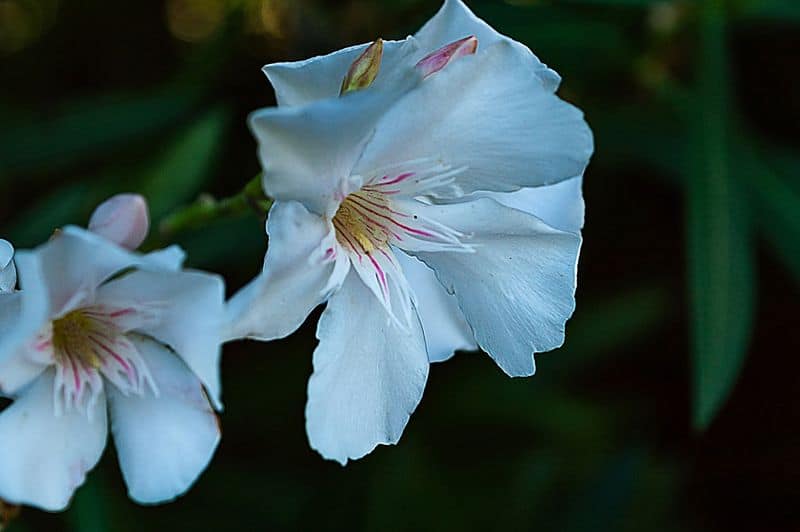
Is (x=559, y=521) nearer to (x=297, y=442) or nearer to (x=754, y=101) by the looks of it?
(x=297, y=442)

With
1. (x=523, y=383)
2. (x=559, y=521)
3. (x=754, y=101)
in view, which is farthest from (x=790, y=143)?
(x=559, y=521)

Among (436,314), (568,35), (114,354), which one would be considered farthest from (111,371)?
(568,35)

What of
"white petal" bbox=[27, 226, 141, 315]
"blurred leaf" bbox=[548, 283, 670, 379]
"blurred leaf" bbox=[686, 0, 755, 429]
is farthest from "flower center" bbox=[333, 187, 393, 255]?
"blurred leaf" bbox=[548, 283, 670, 379]

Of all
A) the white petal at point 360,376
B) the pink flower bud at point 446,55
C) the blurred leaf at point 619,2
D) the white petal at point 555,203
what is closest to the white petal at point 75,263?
the white petal at point 360,376

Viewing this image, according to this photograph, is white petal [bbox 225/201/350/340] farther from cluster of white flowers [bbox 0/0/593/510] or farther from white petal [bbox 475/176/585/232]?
white petal [bbox 475/176/585/232]

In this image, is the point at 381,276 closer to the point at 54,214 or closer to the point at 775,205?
the point at 54,214

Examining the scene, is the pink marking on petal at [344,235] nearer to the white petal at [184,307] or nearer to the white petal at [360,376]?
the white petal at [360,376]
